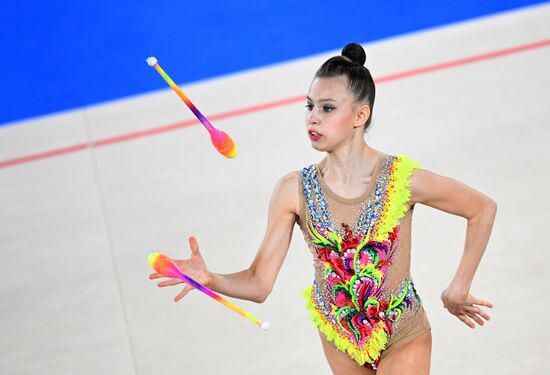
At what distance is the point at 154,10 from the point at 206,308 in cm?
398

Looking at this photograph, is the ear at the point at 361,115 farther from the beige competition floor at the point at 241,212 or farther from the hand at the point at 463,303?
the beige competition floor at the point at 241,212

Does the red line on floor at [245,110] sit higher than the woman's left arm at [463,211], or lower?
higher

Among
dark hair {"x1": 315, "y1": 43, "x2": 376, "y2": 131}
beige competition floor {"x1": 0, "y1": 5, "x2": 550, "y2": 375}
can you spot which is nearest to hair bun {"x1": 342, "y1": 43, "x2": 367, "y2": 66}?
dark hair {"x1": 315, "y1": 43, "x2": 376, "y2": 131}

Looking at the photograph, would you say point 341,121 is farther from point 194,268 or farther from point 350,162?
point 194,268

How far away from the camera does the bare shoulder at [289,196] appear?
2752 millimetres

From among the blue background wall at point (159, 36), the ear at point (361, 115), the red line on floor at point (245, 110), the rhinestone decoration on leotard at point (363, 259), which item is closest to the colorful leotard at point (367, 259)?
the rhinestone decoration on leotard at point (363, 259)

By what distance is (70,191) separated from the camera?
5680mm

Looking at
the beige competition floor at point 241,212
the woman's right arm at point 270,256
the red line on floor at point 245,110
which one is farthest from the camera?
the red line on floor at point 245,110

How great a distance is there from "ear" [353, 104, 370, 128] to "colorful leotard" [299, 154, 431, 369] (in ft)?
0.42

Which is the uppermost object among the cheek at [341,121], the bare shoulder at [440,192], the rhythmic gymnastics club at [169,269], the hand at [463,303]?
the cheek at [341,121]

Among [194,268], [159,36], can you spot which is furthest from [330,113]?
[159,36]

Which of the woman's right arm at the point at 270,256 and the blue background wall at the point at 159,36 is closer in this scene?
the woman's right arm at the point at 270,256

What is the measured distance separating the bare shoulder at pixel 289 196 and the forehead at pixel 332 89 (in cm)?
24

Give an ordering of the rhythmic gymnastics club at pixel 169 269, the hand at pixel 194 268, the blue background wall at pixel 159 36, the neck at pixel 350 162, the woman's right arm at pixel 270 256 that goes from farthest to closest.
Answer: the blue background wall at pixel 159 36, the neck at pixel 350 162, the woman's right arm at pixel 270 256, the hand at pixel 194 268, the rhythmic gymnastics club at pixel 169 269
